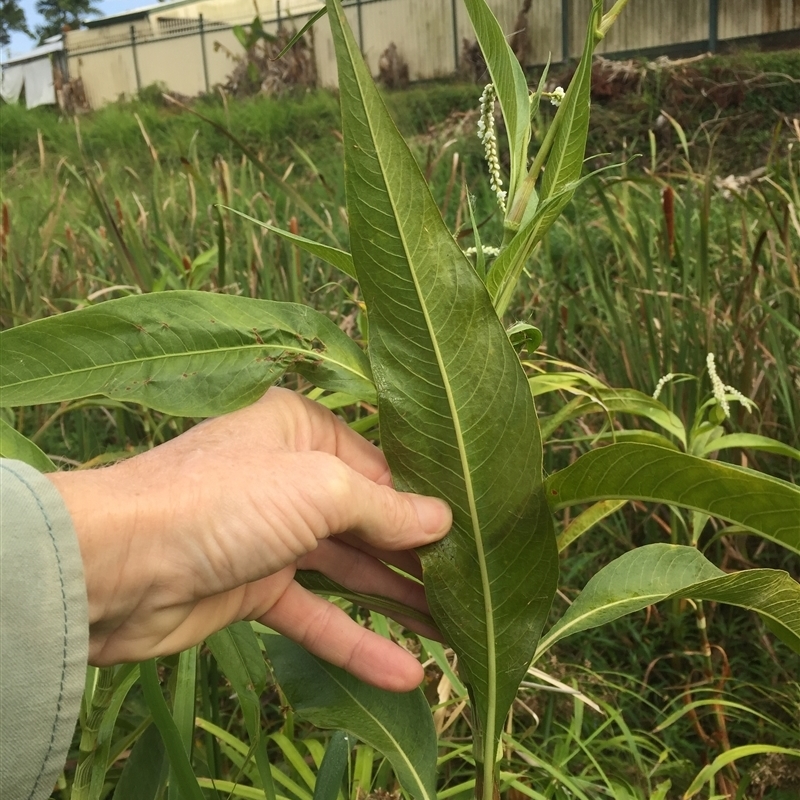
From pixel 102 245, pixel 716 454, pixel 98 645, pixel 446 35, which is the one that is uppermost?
pixel 446 35

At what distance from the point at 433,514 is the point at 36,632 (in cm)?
28

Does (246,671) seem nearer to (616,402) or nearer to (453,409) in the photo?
(453,409)

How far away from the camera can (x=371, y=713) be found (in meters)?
0.72

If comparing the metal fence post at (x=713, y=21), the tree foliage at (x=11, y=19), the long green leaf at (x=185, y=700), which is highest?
the tree foliage at (x=11, y=19)

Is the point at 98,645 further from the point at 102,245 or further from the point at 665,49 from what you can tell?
the point at 665,49

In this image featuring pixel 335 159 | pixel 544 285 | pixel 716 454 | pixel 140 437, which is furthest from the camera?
pixel 335 159

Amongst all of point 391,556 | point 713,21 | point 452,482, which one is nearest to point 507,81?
point 452,482

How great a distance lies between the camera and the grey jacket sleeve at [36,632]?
1.57 feet

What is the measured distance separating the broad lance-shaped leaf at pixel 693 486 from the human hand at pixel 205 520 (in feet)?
0.39

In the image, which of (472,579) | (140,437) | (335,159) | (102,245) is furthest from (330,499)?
(335,159)

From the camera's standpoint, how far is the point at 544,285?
2.05 metres

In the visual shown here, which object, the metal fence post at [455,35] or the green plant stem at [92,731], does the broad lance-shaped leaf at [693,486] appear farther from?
the metal fence post at [455,35]

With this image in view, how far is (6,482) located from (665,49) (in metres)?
9.43

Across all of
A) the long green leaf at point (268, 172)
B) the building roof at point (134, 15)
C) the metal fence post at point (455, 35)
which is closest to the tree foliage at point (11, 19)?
the building roof at point (134, 15)
